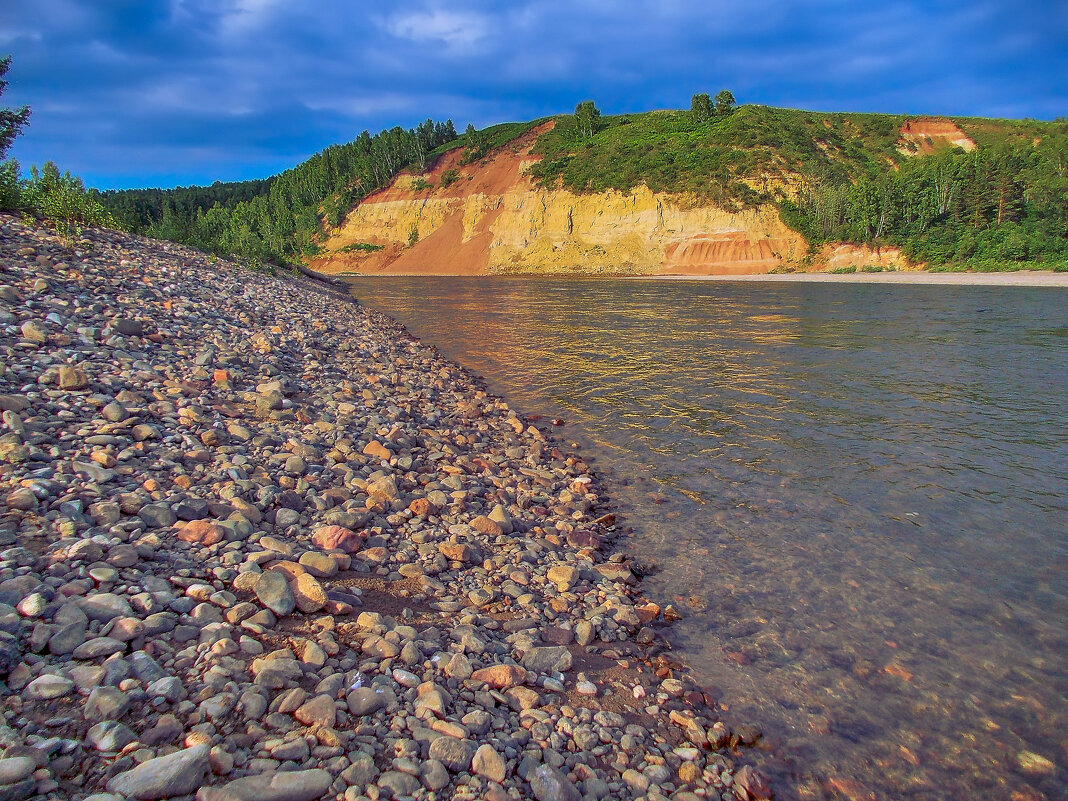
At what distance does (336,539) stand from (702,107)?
96.8 m

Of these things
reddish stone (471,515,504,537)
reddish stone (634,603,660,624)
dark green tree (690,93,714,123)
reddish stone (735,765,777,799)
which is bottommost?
reddish stone (735,765,777,799)

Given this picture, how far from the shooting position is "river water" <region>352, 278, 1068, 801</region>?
338 centimetres

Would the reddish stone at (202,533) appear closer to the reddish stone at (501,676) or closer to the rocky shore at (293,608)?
the rocky shore at (293,608)

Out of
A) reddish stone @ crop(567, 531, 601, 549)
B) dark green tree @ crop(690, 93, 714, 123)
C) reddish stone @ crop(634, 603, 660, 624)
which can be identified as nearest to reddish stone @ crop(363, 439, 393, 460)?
reddish stone @ crop(567, 531, 601, 549)

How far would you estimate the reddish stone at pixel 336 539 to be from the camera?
14.2 ft

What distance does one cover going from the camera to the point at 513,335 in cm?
1991

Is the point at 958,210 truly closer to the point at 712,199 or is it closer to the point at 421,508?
the point at 712,199

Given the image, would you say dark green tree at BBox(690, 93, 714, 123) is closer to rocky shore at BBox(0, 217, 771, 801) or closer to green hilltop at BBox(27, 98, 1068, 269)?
green hilltop at BBox(27, 98, 1068, 269)

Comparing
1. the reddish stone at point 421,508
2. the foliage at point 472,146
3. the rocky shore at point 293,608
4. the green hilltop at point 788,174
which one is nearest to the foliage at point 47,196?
the green hilltop at point 788,174

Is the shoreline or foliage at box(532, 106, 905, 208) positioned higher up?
foliage at box(532, 106, 905, 208)

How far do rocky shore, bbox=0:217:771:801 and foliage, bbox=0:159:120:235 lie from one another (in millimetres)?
7195

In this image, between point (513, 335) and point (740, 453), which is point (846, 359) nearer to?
point (740, 453)

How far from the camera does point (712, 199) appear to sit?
60.2 meters

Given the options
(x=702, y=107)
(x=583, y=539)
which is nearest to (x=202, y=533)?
(x=583, y=539)
